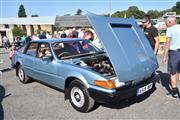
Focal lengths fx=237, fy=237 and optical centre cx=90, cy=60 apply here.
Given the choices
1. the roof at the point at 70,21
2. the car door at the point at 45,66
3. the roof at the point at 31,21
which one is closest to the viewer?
the car door at the point at 45,66

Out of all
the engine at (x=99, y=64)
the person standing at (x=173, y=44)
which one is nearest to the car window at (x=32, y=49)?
the engine at (x=99, y=64)

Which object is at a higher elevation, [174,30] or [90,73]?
[174,30]

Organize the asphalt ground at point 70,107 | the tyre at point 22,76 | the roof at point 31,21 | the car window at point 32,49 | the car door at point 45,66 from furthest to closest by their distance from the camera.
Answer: the roof at point 31,21, the tyre at point 22,76, the car window at point 32,49, the car door at point 45,66, the asphalt ground at point 70,107

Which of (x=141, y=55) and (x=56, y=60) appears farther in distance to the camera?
(x=56, y=60)

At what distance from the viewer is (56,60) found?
5.32 m

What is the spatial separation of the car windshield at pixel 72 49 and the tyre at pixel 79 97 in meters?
0.96

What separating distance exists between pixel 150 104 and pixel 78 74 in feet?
5.53

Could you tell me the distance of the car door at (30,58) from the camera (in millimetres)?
6328

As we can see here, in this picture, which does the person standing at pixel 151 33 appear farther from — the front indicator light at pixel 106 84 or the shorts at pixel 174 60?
the front indicator light at pixel 106 84

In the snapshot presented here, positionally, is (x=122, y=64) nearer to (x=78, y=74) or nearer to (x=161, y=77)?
(x=78, y=74)

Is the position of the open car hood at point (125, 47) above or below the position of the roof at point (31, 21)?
below

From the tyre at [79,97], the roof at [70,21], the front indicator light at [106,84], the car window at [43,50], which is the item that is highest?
the roof at [70,21]

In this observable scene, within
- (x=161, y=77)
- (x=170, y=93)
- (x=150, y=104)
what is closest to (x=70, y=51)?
(x=150, y=104)

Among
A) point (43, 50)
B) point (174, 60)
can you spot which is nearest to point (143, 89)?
point (174, 60)
